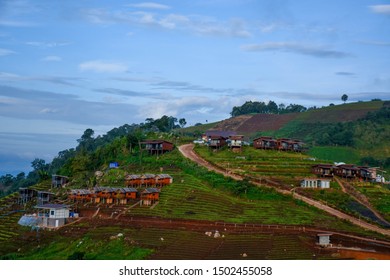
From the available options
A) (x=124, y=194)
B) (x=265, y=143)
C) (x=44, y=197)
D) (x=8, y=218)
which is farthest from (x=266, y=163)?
(x=8, y=218)

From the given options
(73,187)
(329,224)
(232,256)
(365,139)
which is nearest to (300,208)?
(329,224)

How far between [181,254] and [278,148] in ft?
99.0

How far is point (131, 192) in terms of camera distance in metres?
46.3

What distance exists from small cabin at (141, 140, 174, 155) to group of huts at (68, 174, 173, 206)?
866cm

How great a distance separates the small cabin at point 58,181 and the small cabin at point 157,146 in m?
8.98

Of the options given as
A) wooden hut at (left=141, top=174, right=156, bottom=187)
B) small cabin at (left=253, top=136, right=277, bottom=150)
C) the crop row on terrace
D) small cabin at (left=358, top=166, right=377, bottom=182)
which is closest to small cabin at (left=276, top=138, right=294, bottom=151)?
small cabin at (left=253, top=136, right=277, bottom=150)

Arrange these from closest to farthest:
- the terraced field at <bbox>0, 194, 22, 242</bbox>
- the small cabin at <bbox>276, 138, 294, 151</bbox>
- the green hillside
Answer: the terraced field at <bbox>0, 194, 22, 242</bbox> < the small cabin at <bbox>276, 138, 294, 151</bbox> < the green hillside

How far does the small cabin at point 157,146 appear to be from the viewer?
5859cm

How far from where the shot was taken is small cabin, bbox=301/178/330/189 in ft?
155

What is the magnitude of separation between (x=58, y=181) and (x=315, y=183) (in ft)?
85.4

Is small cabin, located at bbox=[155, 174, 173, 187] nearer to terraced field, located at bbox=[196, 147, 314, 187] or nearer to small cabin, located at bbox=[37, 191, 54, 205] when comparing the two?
terraced field, located at bbox=[196, 147, 314, 187]

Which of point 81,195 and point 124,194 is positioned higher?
point 124,194

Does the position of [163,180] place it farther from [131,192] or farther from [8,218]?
[8,218]

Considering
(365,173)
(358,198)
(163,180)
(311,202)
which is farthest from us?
(365,173)
